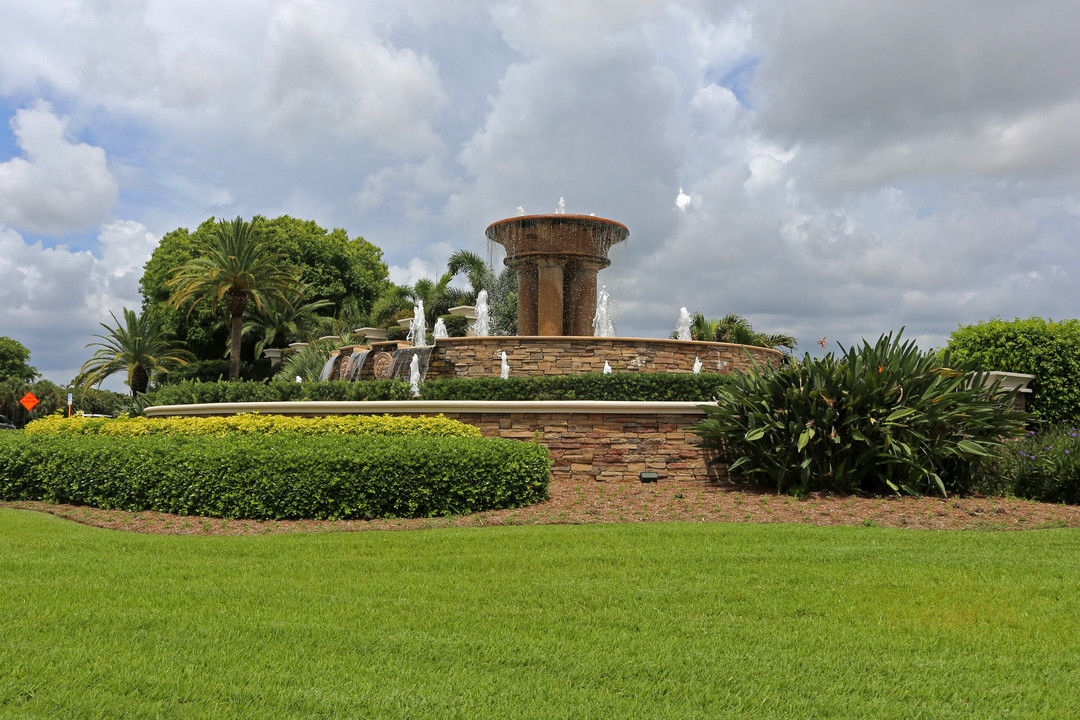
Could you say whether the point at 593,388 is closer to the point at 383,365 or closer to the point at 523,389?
the point at 523,389

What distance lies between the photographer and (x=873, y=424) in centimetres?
960

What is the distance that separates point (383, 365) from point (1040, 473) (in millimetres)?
12384

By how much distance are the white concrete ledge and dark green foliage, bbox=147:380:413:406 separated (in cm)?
57

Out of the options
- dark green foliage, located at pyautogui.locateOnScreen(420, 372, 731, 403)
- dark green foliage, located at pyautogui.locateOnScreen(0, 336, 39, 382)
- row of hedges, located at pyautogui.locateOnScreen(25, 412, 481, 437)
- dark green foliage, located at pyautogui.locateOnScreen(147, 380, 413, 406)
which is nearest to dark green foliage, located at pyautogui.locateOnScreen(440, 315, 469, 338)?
dark green foliage, located at pyautogui.locateOnScreen(147, 380, 413, 406)

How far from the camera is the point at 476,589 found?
17.9ft

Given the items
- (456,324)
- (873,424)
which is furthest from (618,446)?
(456,324)

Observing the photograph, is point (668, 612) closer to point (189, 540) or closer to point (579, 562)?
point (579, 562)

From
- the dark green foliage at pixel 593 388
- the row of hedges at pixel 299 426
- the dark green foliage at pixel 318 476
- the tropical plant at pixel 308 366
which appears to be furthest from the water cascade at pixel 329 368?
the dark green foliage at pixel 318 476

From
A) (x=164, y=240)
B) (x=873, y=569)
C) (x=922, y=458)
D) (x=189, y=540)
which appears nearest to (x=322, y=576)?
(x=189, y=540)

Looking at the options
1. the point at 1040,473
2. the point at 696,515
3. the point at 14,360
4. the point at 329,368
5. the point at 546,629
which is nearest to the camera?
the point at 546,629

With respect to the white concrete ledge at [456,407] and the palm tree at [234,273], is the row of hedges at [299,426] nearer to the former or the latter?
the white concrete ledge at [456,407]

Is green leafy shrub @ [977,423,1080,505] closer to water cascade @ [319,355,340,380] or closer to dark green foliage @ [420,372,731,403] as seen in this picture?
dark green foliage @ [420,372,731,403]

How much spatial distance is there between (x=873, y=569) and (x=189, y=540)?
20.3 feet

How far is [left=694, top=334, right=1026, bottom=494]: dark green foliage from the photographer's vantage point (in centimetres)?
964
